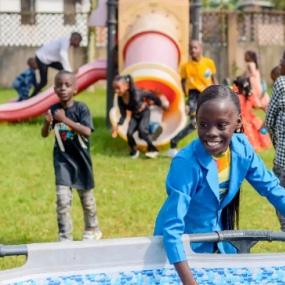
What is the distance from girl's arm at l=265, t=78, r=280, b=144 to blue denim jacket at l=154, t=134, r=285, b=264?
1.15 m

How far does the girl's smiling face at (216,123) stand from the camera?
2293 millimetres

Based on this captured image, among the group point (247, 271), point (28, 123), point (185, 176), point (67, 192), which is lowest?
point (28, 123)

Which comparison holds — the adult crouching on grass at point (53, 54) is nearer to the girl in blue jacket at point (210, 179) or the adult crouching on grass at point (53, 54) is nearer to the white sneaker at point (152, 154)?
the white sneaker at point (152, 154)

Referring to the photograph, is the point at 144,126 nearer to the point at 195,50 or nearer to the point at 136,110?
the point at 136,110

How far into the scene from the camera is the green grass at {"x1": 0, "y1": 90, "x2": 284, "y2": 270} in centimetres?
484

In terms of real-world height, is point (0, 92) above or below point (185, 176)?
below

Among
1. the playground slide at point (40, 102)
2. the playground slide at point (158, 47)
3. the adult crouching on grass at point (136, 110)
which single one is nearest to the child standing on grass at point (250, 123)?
the playground slide at point (158, 47)

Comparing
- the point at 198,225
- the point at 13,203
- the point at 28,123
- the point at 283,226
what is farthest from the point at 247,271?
the point at 28,123

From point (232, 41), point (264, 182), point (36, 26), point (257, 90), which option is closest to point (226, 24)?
point (232, 41)

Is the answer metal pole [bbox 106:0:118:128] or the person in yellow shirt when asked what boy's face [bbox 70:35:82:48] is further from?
the person in yellow shirt

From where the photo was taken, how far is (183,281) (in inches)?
85.4

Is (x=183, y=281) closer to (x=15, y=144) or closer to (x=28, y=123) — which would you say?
(x=15, y=144)

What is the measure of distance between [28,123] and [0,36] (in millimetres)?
8999

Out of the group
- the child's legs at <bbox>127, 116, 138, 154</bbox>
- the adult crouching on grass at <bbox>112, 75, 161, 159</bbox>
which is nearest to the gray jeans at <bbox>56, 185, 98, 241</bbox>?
the adult crouching on grass at <bbox>112, 75, 161, 159</bbox>
